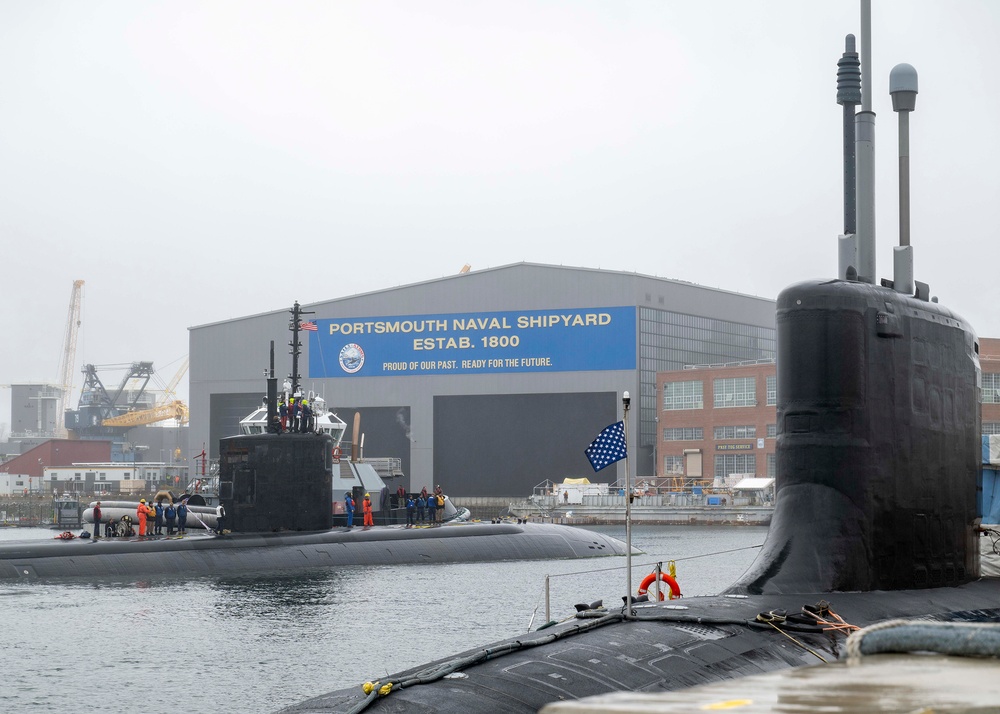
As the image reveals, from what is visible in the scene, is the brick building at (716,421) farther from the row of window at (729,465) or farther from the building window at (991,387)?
the building window at (991,387)

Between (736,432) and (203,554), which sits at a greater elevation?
(736,432)

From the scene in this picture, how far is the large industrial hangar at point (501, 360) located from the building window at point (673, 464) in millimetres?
2418

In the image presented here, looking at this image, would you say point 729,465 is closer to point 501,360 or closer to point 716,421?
point 716,421

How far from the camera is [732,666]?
31.0 feet

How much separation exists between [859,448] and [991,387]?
66564mm

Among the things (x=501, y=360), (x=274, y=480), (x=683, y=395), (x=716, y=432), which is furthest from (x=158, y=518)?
(x=716, y=432)

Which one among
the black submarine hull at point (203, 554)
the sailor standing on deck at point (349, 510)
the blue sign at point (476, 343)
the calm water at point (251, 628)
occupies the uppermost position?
the blue sign at point (476, 343)

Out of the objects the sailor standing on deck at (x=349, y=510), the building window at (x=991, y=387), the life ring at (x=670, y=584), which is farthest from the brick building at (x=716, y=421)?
the life ring at (x=670, y=584)

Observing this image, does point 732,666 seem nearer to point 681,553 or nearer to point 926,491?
point 926,491

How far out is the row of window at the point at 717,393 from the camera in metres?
81.9

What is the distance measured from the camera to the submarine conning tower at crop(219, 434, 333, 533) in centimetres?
3125

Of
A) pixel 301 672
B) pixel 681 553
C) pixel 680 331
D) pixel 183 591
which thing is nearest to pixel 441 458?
pixel 680 331

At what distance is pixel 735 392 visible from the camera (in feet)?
271

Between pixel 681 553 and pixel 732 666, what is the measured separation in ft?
133
